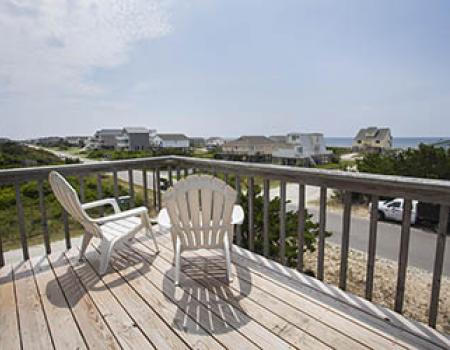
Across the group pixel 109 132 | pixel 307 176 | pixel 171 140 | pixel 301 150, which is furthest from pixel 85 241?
pixel 109 132

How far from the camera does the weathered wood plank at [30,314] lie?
1.46 meters

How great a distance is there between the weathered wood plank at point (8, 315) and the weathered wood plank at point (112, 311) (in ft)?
1.45

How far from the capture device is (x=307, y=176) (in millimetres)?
2039

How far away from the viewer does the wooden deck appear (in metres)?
1.43

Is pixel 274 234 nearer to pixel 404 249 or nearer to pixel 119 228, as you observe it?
pixel 119 228

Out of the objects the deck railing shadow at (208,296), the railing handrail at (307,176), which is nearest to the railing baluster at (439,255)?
the railing handrail at (307,176)

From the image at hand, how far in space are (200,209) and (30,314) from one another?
1.37m

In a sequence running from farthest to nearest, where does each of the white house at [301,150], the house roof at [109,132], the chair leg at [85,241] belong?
1. the house roof at [109,132]
2. the white house at [301,150]
3. the chair leg at [85,241]

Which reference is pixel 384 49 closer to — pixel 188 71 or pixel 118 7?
pixel 188 71

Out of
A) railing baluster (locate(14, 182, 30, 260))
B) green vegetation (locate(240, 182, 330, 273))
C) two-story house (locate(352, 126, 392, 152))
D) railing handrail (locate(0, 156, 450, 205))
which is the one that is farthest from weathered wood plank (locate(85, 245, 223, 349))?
two-story house (locate(352, 126, 392, 152))

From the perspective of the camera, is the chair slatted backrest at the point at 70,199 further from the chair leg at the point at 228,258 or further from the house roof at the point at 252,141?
the house roof at the point at 252,141

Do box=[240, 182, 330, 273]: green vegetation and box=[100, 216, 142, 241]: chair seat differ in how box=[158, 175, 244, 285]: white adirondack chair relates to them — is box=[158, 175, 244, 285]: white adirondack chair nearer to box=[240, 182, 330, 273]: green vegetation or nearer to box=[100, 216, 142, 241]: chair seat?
box=[100, 216, 142, 241]: chair seat

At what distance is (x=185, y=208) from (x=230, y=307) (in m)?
0.81

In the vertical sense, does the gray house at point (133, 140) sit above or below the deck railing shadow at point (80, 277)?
above
